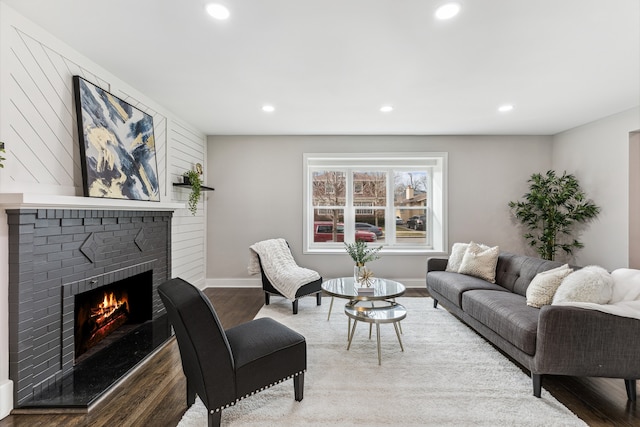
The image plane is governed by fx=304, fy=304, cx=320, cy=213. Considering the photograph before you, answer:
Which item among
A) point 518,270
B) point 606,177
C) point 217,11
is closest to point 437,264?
point 518,270

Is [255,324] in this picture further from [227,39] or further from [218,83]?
[218,83]

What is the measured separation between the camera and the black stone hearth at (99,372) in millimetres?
1947

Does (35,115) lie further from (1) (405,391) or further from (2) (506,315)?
(2) (506,315)

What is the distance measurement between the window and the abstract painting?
256 cm

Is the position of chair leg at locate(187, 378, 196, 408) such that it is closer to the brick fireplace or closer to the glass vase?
the brick fireplace

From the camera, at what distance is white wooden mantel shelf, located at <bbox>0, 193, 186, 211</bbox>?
1.80 m

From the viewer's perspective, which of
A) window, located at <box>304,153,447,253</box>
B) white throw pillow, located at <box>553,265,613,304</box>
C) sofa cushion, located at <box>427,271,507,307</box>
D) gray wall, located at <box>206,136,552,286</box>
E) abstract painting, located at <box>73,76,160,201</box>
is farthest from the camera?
window, located at <box>304,153,447,253</box>

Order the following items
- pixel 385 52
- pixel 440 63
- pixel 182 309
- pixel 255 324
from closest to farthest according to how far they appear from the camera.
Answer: pixel 182 309, pixel 255 324, pixel 385 52, pixel 440 63

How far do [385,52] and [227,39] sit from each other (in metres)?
1.20

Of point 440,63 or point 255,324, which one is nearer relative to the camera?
point 255,324

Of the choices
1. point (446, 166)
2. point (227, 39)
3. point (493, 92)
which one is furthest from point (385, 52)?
point (446, 166)

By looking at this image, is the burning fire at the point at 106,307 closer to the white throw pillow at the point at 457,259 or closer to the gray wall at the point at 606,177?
the white throw pillow at the point at 457,259

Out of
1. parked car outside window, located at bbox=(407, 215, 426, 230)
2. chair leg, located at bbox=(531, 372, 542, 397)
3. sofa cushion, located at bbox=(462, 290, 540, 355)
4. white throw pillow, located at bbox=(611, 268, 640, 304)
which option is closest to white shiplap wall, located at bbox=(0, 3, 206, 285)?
sofa cushion, located at bbox=(462, 290, 540, 355)

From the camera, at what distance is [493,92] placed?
10.4ft
